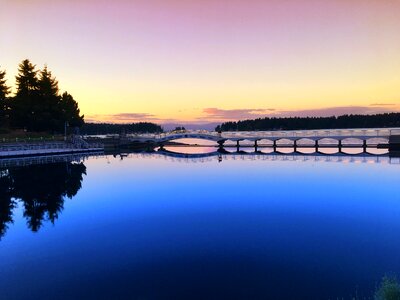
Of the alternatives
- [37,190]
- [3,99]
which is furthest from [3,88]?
[37,190]

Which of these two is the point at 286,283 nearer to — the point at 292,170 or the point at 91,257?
the point at 91,257

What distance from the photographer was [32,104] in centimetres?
5791

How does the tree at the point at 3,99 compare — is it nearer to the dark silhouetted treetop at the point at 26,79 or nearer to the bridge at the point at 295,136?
the dark silhouetted treetop at the point at 26,79

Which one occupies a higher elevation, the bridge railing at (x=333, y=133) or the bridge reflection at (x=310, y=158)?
the bridge railing at (x=333, y=133)

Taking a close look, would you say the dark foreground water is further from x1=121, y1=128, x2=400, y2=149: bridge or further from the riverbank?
x1=121, y1=128, x2=400, y2=149: bridge

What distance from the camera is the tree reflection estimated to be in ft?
54.1

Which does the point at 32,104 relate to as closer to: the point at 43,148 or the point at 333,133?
the point at 43,148

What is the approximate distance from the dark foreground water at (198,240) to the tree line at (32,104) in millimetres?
35911

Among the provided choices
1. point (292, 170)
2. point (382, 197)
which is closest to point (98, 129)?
point (292, 170)

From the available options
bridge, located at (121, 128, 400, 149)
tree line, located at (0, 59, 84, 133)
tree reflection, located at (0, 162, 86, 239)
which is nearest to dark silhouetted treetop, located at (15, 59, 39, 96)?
tree line, located at (0, 59, 84, 133)

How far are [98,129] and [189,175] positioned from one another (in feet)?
512

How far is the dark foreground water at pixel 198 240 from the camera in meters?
8.77

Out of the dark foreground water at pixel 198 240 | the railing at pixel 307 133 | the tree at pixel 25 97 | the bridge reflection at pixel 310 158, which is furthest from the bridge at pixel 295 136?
the dark foreground water at pixel 198 240

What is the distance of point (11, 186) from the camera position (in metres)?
24.3
